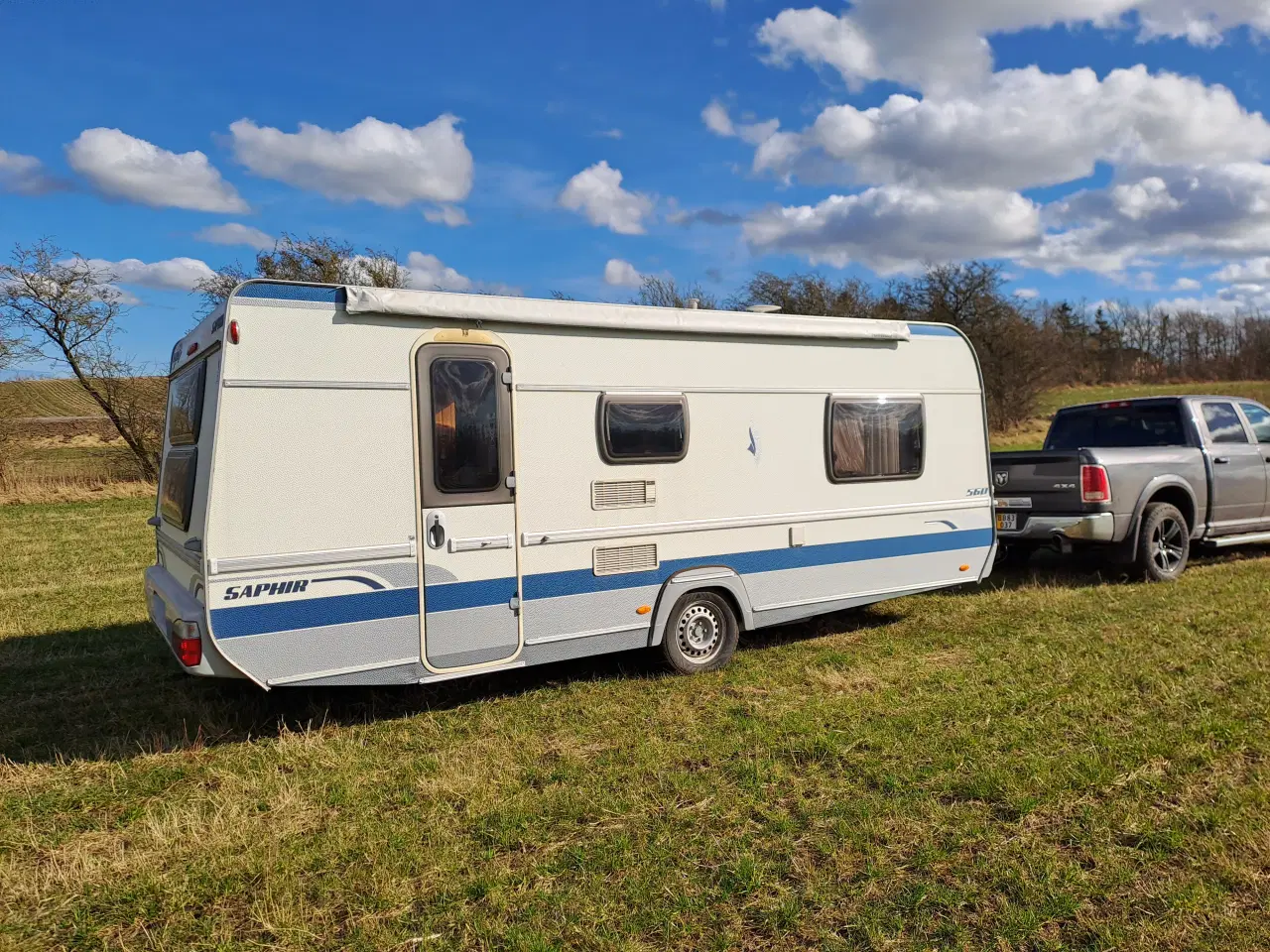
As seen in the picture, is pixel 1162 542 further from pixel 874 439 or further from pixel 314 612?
pixel 314 612

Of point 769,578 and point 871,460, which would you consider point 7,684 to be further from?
point 871,460

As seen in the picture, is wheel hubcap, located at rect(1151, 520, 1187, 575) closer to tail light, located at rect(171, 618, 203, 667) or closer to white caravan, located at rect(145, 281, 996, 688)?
white caravan, located at rect(145, 281, 996, 688)

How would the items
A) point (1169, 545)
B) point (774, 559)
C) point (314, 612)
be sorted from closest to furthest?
point (314, 612), point (774, 559), point (1169, 545)

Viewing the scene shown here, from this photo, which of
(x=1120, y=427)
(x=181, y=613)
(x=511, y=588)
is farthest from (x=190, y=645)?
(x=1120, y=427)

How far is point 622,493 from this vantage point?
5.89 meters

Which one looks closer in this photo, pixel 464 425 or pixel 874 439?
pixel 464 425

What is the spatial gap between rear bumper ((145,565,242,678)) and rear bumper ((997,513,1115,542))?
281 inches

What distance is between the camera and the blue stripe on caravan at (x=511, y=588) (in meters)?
4.73

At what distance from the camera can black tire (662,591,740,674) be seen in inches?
244

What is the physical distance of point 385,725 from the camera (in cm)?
540

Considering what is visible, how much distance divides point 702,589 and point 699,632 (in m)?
0.33

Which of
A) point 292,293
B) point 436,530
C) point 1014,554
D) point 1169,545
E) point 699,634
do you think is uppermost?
point 292,293

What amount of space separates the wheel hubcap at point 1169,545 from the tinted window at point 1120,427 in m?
0.88

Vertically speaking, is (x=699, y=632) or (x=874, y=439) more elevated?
(x=874, y=439)
